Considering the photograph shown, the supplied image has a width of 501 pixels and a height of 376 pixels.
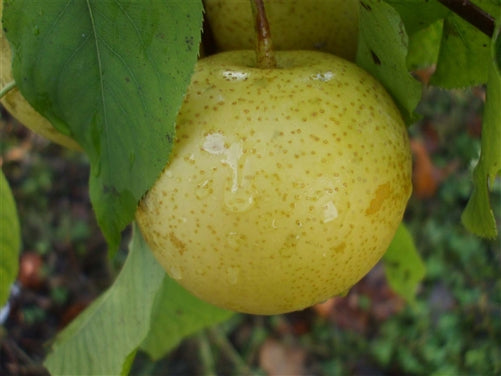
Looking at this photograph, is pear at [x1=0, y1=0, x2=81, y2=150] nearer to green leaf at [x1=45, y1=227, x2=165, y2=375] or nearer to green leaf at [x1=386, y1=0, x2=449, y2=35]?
green leaf at [x1=45, y1=227, x2=165, y2=375]

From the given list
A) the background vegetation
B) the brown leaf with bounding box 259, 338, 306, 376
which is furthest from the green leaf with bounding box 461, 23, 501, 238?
the brown leaf with bounding box 259, 338, 306, 376

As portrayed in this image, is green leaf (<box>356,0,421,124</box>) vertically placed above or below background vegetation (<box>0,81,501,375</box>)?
above

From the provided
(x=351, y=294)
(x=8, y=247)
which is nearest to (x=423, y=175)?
(x=351, y=294)

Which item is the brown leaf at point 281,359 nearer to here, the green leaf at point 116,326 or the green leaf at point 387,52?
the green leaf at point 116,326

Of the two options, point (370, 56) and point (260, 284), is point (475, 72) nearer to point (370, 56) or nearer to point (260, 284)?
point (370, 56)

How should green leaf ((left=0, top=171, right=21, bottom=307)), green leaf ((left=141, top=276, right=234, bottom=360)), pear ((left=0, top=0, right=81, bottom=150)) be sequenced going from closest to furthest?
1. pear ((left=0, top=0, right=81, bottom=150))
2. green leaf ((left=0, top=171, right=21, bottom=307))
3. green leaf ((left=141, top=276, right=234, bottom=360))

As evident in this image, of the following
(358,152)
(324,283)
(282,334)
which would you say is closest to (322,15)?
(358,152)

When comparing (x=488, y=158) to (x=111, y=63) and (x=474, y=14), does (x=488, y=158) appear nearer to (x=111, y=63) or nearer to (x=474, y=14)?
(x=474, y=14)
